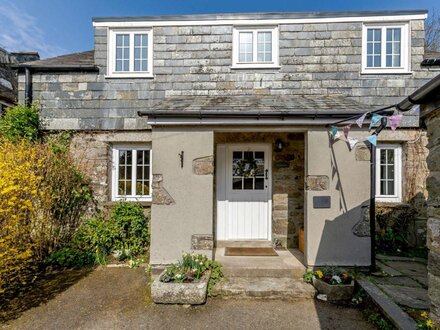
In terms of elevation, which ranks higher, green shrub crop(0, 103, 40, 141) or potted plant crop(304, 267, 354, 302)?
green shrub crop(0, 103, 40, 141)

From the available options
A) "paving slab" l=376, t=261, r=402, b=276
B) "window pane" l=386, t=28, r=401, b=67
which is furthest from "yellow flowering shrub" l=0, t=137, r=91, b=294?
"window pane" l=386, t=28, r=401, b=67

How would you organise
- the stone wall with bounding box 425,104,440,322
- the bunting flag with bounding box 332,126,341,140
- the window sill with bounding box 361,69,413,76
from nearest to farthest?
the stone wall with bounding box 425,104,440,322 → the bunting flag with bounding box 332,126,341,140 → the window sill with bounding box 361,69,413,76

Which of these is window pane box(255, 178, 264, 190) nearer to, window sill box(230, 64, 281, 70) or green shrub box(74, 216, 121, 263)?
window sill box(230, 64, 281, 70)

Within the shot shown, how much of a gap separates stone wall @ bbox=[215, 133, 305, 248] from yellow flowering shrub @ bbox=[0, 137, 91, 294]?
3.79m

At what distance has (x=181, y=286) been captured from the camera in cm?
388

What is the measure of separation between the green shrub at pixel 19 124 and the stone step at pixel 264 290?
5779 mm

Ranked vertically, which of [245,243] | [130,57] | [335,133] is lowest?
[245,243]

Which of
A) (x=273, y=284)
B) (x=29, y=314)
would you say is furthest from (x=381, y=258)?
(x=29, y=314)

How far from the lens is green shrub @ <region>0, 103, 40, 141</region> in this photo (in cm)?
585

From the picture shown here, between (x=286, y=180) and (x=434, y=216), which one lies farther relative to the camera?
(x=286, y=180)

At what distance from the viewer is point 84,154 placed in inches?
249

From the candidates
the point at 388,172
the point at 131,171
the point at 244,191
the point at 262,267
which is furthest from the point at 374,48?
the point at 131,171

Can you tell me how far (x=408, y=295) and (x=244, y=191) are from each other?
3569 mm

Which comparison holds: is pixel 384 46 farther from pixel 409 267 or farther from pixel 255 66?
pixel 409 267
